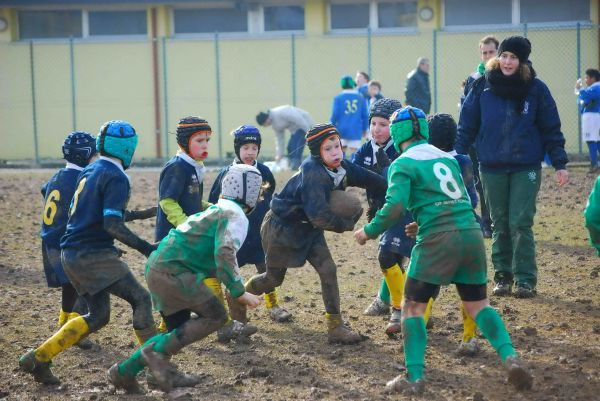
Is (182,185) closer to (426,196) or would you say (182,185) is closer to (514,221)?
(426,196)

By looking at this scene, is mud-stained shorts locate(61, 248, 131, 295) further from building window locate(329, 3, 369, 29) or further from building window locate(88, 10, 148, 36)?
building window locate(88, 10, 148, 36)

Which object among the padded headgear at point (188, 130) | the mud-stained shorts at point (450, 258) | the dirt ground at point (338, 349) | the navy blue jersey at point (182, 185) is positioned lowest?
the dirt ground at point (338, 349)

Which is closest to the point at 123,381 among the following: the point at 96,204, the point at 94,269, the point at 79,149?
the point at 94,269

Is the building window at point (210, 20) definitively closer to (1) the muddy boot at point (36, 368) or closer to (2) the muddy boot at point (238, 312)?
(2) the muddy boot at point (238, 312)

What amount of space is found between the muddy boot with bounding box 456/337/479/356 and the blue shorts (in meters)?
3.10

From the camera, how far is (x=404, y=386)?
240 inches

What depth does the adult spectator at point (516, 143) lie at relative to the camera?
28.7 ft

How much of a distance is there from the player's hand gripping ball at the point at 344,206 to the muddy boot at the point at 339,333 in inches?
32.0

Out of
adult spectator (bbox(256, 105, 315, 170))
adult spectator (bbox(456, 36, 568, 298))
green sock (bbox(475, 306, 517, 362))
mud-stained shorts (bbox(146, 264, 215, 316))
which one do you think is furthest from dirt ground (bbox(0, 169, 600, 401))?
adult spectator (bbox(256, 105, 315, 170))

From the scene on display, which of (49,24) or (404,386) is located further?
(49,24)

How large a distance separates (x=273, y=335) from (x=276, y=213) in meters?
1.02

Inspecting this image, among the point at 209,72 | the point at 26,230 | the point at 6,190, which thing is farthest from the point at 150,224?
the point at 209,72

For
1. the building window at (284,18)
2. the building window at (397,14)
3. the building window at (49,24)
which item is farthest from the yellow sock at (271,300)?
the building window at (49,24)

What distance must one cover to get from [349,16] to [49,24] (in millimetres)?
7467
